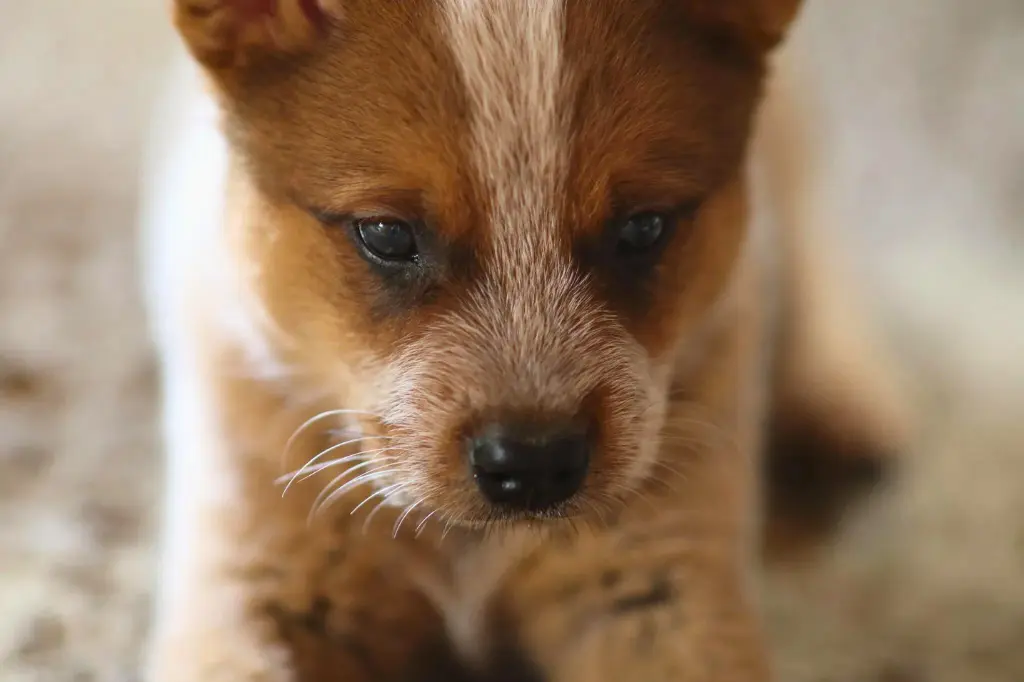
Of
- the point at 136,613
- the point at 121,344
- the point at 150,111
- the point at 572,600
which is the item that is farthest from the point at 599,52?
the point at 150,111

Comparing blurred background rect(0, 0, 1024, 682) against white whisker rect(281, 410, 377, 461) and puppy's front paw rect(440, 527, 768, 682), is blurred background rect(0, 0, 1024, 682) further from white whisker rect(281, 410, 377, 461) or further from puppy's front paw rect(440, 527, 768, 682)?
white whisker rect(281, 410, 377, 461)

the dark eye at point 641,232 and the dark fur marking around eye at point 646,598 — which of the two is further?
the dark fur marking around eye at point 646,598

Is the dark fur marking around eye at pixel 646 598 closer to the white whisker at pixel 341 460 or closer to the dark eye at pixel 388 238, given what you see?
the white whisker at pixel 341 460

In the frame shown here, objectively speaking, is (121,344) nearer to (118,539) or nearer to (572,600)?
(118,539)

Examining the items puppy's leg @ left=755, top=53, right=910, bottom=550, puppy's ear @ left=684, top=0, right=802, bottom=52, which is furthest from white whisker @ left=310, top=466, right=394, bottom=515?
puppy's leg @ left=755, top=53, right=910, bottom=550

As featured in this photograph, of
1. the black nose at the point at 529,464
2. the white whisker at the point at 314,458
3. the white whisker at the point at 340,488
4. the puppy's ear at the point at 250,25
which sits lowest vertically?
the black nose at the point at 529,464

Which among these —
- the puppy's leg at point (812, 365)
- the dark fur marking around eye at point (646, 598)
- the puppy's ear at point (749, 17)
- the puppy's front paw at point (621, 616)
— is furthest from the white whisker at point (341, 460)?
the puppy's leg at point (812, 365)

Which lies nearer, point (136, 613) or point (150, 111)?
point (136, 613)
